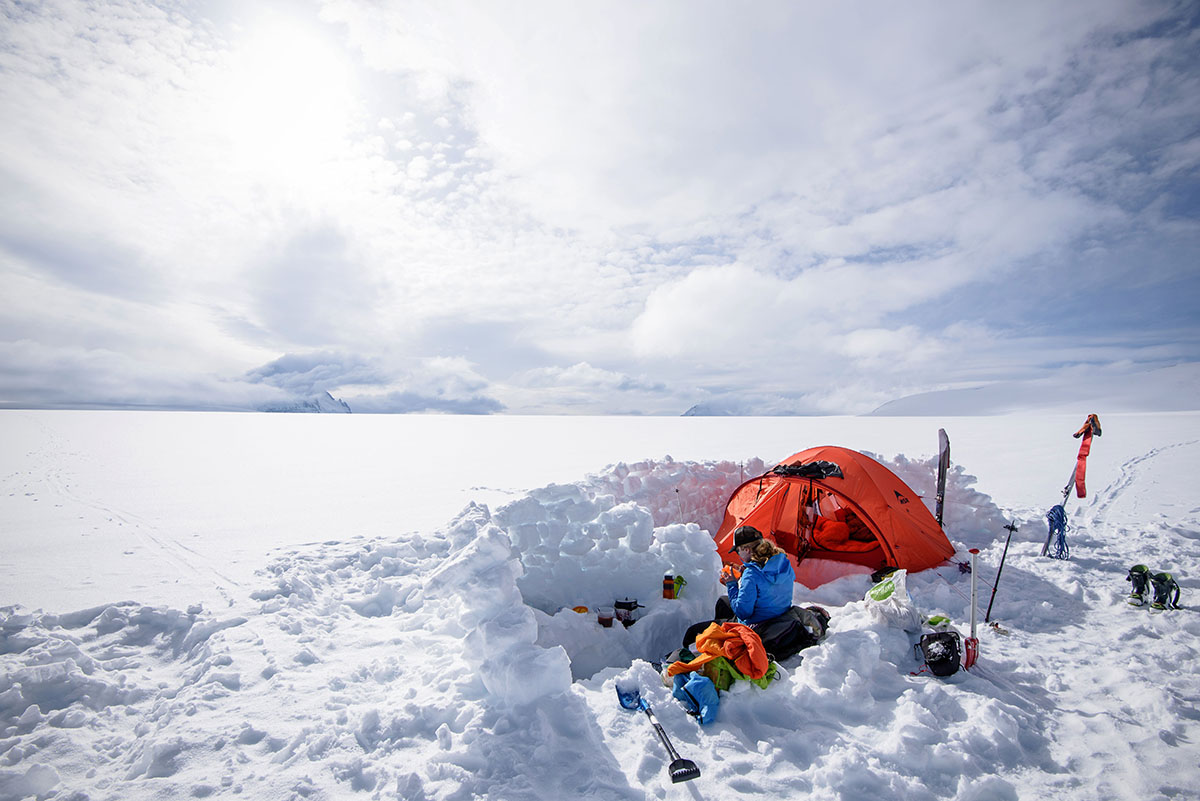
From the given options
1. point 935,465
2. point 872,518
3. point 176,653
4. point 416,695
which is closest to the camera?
→ point 416,695

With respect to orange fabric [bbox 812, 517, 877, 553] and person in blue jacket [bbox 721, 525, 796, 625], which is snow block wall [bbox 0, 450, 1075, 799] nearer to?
person in blue jacket [bbox 721, 525, 796, 625]

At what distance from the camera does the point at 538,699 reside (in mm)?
3662

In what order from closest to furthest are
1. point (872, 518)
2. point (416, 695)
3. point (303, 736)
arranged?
point (303, 736) < point (416, 695) < point (872, 518)

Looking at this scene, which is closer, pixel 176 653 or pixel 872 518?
pixel 176 653

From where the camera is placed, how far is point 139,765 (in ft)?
10.9

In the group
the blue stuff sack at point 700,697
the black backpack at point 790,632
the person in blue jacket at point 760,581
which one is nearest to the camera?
the blue stuff sack at point 700,697

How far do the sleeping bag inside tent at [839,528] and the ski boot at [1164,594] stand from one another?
2008 millimetres

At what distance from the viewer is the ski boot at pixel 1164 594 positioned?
5363mm

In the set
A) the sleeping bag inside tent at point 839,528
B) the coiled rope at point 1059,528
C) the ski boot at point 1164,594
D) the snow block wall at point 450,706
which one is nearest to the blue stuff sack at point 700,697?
the snow block wall at point 450,706

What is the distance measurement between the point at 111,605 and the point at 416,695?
12.7 feet

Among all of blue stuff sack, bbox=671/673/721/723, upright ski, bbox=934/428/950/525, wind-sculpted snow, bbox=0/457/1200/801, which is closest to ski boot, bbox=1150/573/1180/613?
wind-sculpted snow, bbox=0/457/1200/801

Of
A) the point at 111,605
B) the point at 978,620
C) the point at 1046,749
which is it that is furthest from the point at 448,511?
the point at 1046,749

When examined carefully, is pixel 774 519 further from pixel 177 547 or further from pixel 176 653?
pixel 177 547

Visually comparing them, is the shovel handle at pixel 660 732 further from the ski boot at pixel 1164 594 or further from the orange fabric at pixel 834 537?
the ski boot at pixel 1164 594
